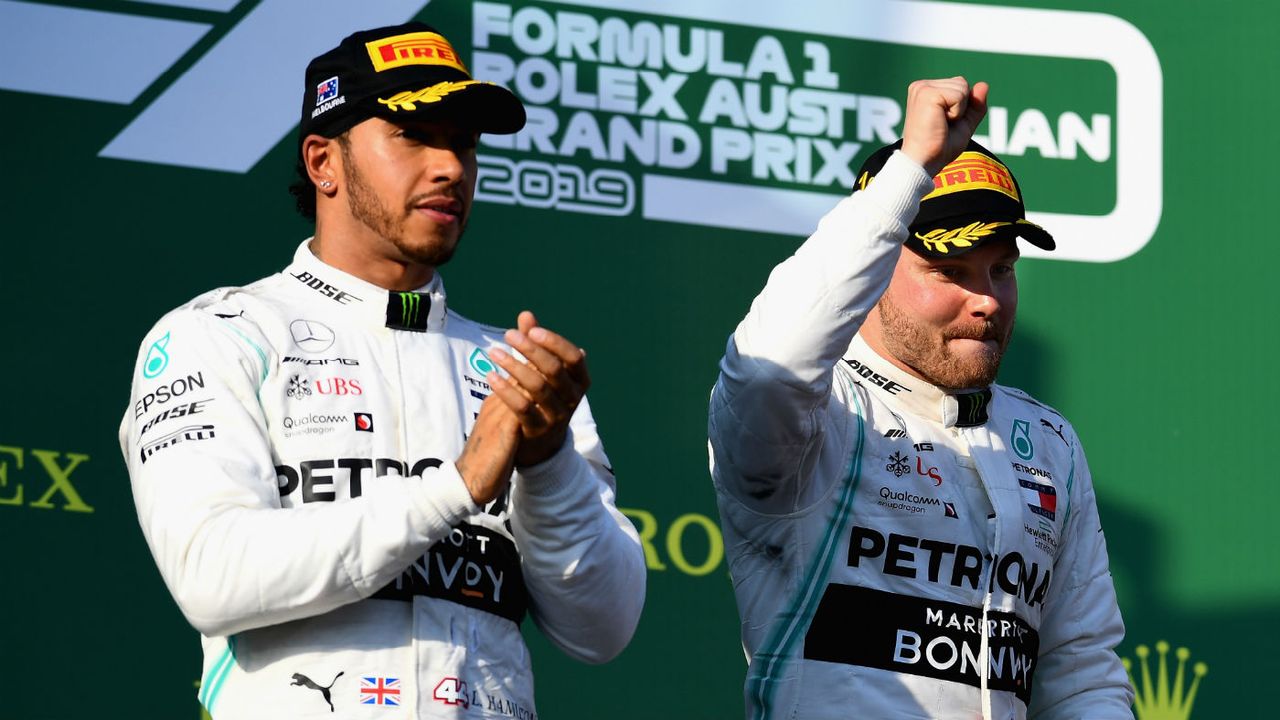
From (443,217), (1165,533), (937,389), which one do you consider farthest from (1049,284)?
(443,217)

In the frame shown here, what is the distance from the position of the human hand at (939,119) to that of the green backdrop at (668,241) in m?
1.34

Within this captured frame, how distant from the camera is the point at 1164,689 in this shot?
13.6 feet

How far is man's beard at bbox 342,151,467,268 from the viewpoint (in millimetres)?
2680

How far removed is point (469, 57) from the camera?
4023 mm

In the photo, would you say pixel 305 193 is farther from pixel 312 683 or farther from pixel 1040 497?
pixel 1040 497

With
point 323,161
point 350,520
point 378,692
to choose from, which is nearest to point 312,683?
point 378,692

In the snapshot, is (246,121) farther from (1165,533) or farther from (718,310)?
(1165,533)

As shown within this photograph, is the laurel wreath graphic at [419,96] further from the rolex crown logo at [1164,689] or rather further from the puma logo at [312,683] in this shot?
the rolex crown logo at [1164,689]

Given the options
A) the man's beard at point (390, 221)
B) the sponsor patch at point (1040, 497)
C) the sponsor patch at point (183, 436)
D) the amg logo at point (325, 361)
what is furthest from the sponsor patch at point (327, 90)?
the sponsor patch at point (1040, 497)

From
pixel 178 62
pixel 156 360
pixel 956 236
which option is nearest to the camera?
pixel 156 360

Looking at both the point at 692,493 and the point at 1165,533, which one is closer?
the point at 692,493

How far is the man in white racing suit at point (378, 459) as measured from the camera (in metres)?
2.29

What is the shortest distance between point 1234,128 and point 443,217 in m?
2.42

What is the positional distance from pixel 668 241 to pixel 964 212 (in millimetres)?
1048
